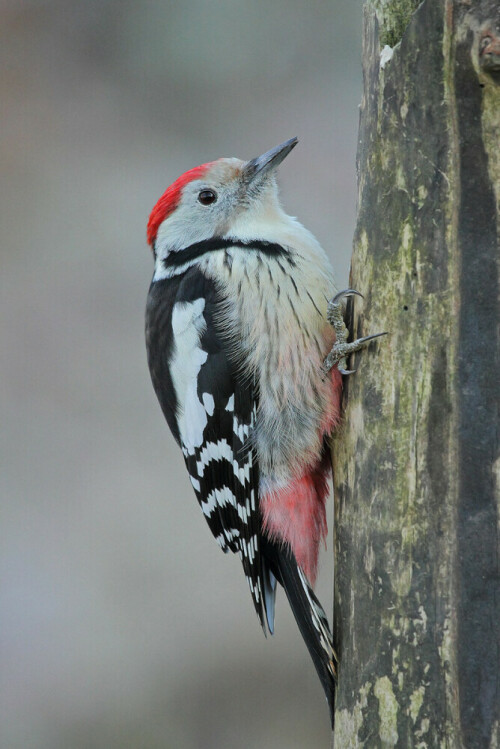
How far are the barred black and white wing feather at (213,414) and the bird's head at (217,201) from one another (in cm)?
23

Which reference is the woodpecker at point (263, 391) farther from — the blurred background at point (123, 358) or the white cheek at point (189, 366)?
the blurred background at point (123, 358)

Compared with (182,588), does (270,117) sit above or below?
above

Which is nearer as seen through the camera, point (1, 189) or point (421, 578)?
point (421, 578)

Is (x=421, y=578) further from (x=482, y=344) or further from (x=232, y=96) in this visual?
(x=232, y=96)

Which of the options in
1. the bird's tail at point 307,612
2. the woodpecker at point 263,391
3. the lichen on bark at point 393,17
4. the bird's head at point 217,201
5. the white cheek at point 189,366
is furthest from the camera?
the bird's head at point 217,201

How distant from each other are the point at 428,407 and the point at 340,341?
42 centimetres

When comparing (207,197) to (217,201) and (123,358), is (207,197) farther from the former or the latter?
(123,358)

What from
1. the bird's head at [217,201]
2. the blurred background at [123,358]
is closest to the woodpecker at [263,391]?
the bird's head at [217,201]

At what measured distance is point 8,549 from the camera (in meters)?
4.71

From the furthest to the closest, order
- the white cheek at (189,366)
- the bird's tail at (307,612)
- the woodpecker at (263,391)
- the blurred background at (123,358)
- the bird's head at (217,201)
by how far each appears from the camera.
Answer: the blurred background at (123,358)
the bird's head at (217,201)
the white cheek at (189,366)
the woodpecker at (263,391)
the bird's tail at (307,612)

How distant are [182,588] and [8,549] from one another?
102 centimetres

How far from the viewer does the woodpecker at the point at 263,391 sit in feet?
7.48

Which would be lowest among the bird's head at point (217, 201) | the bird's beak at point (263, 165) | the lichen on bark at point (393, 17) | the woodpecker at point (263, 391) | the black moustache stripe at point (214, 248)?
the woodpecker at point (263, 391)

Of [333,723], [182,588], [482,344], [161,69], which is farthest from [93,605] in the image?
[161,69]
